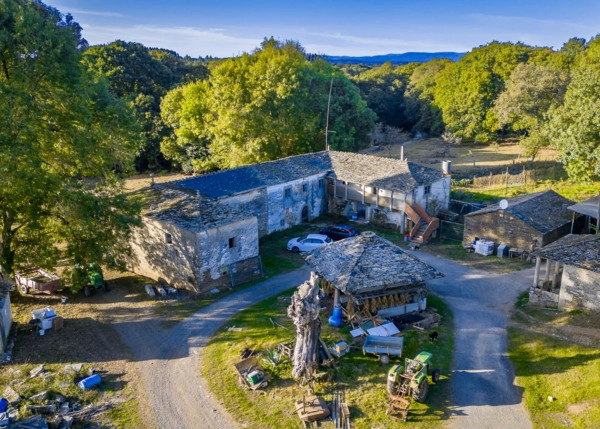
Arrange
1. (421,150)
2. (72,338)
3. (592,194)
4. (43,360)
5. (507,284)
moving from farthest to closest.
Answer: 1. (421,150)
2. (592,194)
3. (507,284)
4. (72,338)
5. (43,360)

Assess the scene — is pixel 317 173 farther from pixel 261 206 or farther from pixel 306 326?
pixel 306 326

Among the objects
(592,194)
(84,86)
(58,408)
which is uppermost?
(84,86)

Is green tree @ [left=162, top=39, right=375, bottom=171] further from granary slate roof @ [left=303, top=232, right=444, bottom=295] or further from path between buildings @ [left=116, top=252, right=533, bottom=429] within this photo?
granary slate roof @ [left=303, top=232, right=444, bottom=295]

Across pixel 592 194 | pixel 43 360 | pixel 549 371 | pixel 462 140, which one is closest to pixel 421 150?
pixel 462 140

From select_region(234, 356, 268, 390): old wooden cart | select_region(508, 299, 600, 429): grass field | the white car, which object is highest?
the white car

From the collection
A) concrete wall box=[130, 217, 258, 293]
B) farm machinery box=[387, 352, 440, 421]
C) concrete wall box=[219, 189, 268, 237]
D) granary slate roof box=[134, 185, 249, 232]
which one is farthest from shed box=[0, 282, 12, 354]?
farm machinery box=[387, 352, 440, 421]

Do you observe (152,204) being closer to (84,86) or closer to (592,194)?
(84,86)
